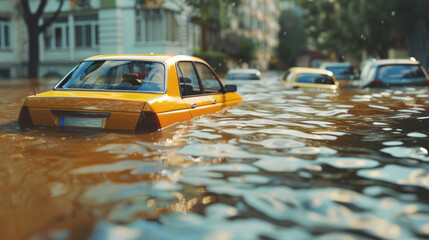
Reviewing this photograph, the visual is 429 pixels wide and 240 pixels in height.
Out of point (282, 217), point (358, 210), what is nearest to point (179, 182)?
point (282, 217)

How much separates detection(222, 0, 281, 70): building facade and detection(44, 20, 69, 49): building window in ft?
78.0

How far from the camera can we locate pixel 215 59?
139 ft

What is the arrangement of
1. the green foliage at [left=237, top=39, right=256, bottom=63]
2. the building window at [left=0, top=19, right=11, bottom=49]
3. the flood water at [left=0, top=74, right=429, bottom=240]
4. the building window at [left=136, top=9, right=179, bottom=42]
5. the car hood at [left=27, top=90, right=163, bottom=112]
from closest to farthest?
1. the flood water at [left=0, top=74, right=429, bottom=240]
2. the car hood at [left=27, top=90, right=163, bottom=112]
3. the building window at [left=136, top=9, right=179, bottom=42]
4. the building window at [left=0, top=19, right=11, bottom=49]
5. the green foliage at [left=237, top=39, right=256, bottom=63]

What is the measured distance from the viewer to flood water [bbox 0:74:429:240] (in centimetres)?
341

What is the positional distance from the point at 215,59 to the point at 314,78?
26.1 meters

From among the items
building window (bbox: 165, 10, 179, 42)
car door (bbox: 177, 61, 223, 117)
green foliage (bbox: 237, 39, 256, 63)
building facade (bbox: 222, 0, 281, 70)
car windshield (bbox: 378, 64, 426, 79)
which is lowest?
car door (bbox: 177, 61, 223, 117)

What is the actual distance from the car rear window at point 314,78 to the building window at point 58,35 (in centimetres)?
2459

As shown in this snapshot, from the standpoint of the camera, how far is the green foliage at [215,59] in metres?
40.6

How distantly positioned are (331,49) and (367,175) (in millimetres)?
56632

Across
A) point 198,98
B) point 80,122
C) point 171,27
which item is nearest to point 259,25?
point 171,27

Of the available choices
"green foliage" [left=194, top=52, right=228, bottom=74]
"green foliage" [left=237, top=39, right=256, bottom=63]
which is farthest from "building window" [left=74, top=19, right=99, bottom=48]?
"green foliage" [left=237, top=39, right=256, bottom=63]

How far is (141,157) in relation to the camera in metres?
5.48

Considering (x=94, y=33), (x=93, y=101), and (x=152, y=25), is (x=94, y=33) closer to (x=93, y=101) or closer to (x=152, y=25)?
(x=152, y=25)

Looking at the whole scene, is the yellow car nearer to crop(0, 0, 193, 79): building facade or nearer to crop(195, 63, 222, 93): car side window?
crop(195, 63, 222, 93): car side window
